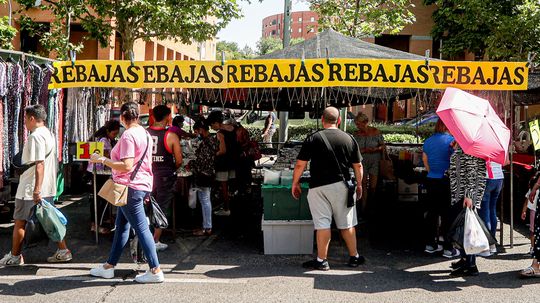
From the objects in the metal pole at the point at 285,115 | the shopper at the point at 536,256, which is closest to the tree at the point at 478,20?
the metal pole at the point at 285,115

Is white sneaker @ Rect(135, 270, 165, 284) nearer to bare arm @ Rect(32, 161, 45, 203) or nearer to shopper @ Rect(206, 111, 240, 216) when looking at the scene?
bare arm @ Rect(32, 161, 45, 203)

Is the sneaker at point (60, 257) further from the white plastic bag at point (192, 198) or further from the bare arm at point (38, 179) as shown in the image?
the white plastic bag at point (192, 198)

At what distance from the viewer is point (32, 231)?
6.32 meters

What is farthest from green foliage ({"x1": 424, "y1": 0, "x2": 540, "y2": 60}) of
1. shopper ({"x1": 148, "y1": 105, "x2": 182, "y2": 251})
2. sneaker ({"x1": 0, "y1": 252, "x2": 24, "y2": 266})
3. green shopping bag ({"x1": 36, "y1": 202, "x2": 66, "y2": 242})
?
sneaker ({"x1": 0, "y1": 252, "x2": 24, "y2": 266})

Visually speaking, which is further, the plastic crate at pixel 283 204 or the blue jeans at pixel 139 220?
the plastic crate at pixel 283 204

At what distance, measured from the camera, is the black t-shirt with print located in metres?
6.32

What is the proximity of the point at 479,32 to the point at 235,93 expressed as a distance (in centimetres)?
1520

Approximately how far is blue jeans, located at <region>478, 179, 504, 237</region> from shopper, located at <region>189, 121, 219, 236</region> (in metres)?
3.74

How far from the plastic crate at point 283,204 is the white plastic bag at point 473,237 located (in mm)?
1992

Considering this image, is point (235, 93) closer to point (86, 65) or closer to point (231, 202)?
point (231, 202)

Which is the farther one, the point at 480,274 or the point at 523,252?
the point at 523,252

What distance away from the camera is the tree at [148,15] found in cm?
1510

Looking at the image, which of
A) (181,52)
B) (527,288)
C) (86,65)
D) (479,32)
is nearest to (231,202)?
(86,65)

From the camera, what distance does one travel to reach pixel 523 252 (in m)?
7.48
